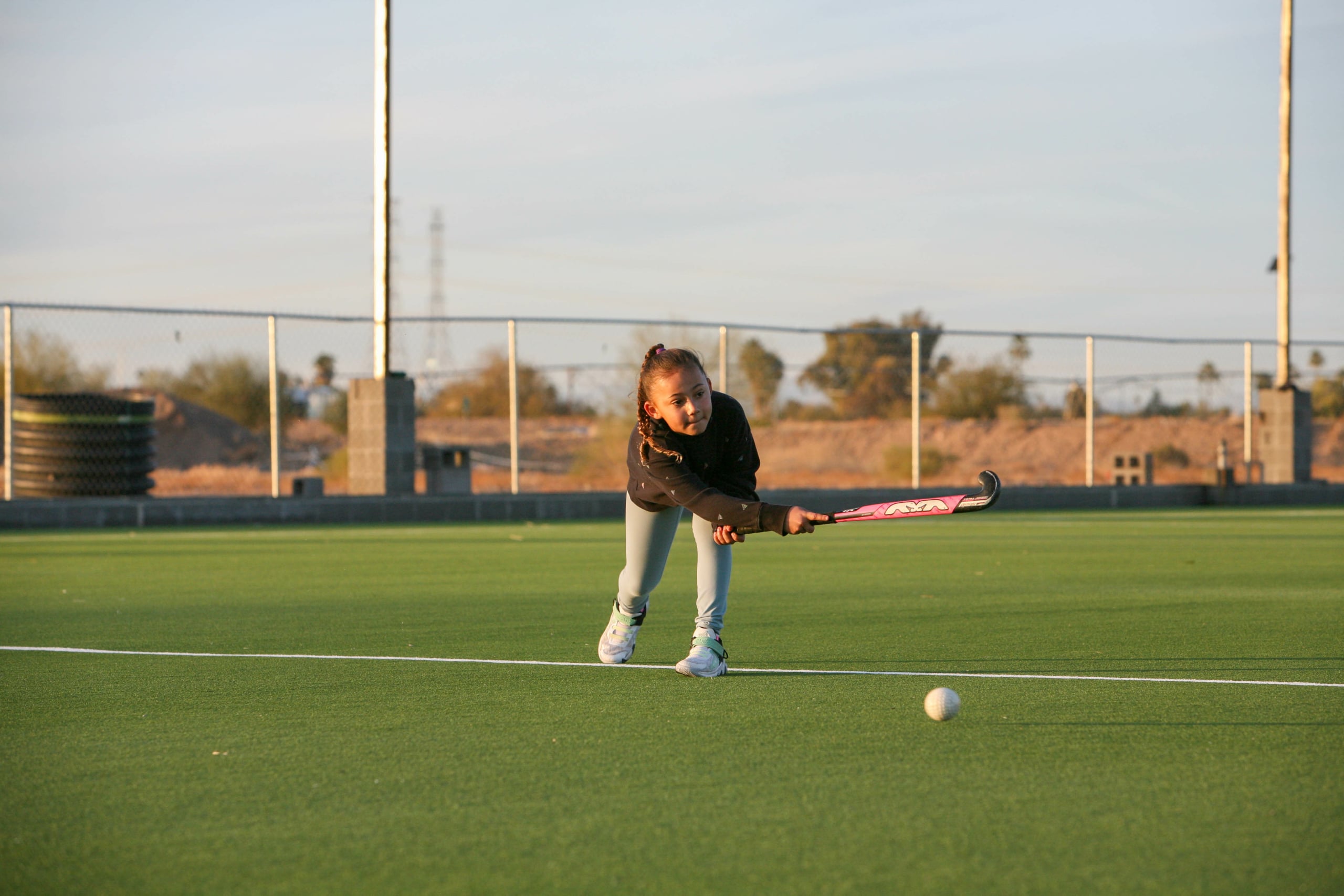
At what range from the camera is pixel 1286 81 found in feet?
77.8

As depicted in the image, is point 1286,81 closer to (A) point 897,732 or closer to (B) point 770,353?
(B) point 770,353

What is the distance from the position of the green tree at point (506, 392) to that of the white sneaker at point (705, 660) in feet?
43.4

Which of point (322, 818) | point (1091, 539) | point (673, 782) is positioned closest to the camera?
point (322, 818)

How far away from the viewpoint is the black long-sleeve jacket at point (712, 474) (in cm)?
523

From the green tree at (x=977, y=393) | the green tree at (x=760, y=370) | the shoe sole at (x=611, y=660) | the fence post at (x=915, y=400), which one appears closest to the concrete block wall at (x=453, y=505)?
the fence post at (x=915, y=400)

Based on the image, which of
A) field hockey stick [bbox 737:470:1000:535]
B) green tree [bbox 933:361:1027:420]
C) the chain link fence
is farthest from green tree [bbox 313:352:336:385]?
field hockey stick [bbox 737:470:1000:535]

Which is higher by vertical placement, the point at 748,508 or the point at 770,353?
the point at 770,353

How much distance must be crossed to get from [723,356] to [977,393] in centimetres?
1421

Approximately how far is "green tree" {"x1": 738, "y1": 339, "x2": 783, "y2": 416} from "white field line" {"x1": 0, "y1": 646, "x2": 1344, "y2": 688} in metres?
14.6

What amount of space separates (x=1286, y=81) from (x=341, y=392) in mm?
16364

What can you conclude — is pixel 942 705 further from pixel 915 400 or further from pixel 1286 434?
pixel 1286 434

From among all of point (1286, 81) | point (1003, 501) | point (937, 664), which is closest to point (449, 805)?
point (937, 664)

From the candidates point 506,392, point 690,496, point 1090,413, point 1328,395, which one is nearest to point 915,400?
point 1090,413

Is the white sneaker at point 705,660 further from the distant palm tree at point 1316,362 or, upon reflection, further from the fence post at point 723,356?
the distant palm tree at point 1316,362
